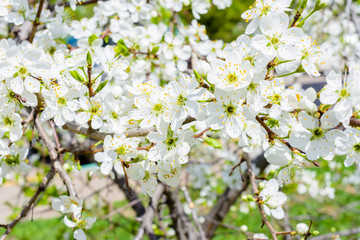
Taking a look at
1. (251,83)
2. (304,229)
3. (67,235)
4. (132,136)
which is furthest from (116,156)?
(67,235)

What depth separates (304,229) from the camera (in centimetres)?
131

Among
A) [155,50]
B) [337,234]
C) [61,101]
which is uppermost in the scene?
[61,101]

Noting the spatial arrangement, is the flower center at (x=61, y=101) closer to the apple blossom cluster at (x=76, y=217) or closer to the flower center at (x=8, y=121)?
the flower center at (x=8, y=121)

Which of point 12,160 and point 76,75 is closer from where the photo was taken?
point 76,75

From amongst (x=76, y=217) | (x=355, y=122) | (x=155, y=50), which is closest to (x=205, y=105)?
(x=355, y=122)

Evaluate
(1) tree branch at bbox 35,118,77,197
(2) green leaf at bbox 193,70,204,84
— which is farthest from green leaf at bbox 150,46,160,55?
(2) green leaf at bbox 193,70,204,84

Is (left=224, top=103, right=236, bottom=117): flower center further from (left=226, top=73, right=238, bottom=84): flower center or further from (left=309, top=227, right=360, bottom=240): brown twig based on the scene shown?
(left=309, top=227, right=360, bottom=240): brown twig

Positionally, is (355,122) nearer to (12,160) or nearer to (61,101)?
(61,101)

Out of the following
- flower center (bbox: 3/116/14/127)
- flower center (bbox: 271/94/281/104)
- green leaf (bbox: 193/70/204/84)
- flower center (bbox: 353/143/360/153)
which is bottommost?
flower center (bbox: 3/116/14/127)

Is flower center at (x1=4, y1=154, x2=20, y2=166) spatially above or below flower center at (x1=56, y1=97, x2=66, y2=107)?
below

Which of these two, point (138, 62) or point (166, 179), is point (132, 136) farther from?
point (138, 62)

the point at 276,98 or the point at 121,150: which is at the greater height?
the point at 276,98

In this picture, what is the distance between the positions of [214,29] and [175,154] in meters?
14.5

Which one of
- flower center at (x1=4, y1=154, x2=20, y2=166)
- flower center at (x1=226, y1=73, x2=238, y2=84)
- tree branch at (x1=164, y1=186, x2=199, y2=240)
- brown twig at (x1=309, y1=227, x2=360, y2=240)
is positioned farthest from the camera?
tree branch at (x1=164, y1=186, x2=199, y2=240)
